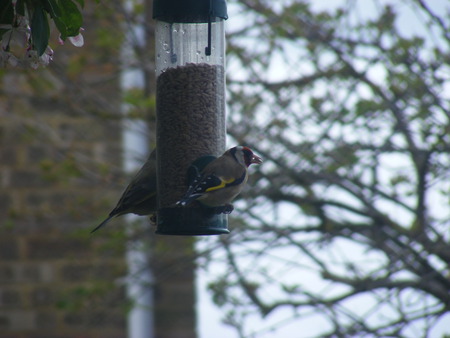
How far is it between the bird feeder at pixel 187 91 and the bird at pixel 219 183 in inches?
Answer: 3.6

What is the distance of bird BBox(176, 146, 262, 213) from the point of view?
4.12 metres

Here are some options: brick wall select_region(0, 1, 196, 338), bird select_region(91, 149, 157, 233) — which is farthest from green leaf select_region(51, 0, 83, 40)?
brick wall select_region(0, 1, 196, 338)

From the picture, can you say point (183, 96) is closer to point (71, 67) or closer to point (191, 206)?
point (191, 206)

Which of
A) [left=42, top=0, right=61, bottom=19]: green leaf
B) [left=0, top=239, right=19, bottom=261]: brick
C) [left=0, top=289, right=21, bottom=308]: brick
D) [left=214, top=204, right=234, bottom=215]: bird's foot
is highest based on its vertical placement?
[left=0, top=239, right=19, bottom=261]: brick

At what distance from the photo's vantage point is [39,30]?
2666 millimetres

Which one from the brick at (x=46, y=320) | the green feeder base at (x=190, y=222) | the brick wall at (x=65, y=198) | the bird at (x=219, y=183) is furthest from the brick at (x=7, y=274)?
the bird at (x=219, y=183)

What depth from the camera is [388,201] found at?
6332mm

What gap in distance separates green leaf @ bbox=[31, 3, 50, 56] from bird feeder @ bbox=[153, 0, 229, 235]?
5.56 feet

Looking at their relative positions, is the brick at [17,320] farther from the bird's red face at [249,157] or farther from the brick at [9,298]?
the bird's red face at [249,157]

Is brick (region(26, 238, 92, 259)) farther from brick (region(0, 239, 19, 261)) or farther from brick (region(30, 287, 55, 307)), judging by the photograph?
brick (region(30, 287, 55, 307))

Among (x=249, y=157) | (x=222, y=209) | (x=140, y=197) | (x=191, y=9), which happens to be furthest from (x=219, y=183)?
(x=191, y=9)

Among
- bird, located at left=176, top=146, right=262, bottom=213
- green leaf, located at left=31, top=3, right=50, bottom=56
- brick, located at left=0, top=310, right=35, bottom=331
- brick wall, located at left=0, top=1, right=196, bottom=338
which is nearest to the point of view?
green leaf, located at left=31, top=3, right=50, bottom=56

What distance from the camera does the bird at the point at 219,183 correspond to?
4.12 metres

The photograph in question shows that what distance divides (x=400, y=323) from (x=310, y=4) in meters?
2.53
